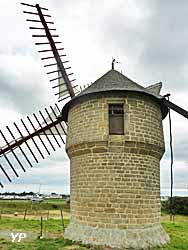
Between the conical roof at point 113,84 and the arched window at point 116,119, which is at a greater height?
the conical roof at point 113,84

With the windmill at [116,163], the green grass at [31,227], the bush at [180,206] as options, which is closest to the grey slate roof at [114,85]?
the windmill at [116,163]

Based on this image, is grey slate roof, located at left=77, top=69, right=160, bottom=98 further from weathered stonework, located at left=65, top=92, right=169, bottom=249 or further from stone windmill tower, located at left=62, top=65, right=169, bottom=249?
weathered stonework, located at left=65, top=92, right=169, bottom=249

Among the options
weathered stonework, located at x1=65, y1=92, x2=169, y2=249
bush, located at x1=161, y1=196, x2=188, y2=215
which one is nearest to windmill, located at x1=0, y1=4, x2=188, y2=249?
weathered stonework, located at x1=65, y1=92, x2=169, y2=249

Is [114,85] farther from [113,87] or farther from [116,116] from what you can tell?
[116,116]

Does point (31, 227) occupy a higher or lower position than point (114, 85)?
lower

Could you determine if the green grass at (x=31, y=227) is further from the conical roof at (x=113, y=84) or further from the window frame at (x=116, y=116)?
the conical roof at (x=113, y=84)

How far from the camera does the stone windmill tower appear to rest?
43.1ft

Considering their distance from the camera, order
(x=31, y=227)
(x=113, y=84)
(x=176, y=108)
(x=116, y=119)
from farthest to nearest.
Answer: (x=31, y=227) < (x=176, y=108) < (x=113, y=84) < (x=116, y=119)

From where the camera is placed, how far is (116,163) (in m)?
13.7

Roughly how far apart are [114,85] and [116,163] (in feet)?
11.2

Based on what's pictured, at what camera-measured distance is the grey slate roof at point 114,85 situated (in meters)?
→ 14.3

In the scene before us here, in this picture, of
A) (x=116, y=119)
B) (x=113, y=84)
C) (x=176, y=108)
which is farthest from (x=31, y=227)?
(x=176, y=108)

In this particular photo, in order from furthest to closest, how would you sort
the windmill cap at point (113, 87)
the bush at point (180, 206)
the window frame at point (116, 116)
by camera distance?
the bush at point (180, 206), the windmill cap at point (113, 87), the window frame at point (116, 116)

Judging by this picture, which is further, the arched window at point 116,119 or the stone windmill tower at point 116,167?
the arched window at point 116,119
